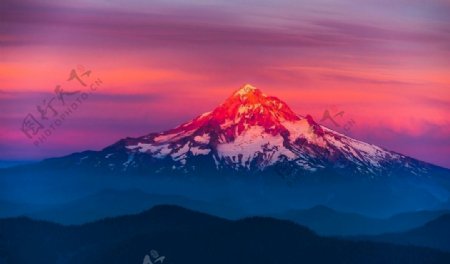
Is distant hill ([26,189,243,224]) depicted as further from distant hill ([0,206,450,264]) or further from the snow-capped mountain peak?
the snow-capped mountain peak

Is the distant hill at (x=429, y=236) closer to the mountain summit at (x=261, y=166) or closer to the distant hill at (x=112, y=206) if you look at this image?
the mountain summit at (x=261, y=166)

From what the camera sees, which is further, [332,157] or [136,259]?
[332,157]

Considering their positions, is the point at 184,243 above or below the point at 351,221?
below

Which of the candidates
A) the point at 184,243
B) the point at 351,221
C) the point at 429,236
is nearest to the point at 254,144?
the point at 351,221

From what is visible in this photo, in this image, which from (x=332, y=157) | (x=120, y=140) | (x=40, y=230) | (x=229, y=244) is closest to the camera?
(x=120, y=140)

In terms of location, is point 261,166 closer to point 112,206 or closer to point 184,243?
point 184,243

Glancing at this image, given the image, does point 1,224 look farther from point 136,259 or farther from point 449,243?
point 449,243

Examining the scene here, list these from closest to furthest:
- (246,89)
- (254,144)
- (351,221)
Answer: (246,89)
(351,221)
(254,144)

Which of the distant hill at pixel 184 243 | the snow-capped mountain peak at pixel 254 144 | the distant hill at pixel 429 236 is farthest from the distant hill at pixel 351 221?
the snow-capped mountain peak at pixel 254 144

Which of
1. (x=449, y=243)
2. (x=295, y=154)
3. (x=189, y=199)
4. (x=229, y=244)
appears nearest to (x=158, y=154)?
(x=189, y=199)
